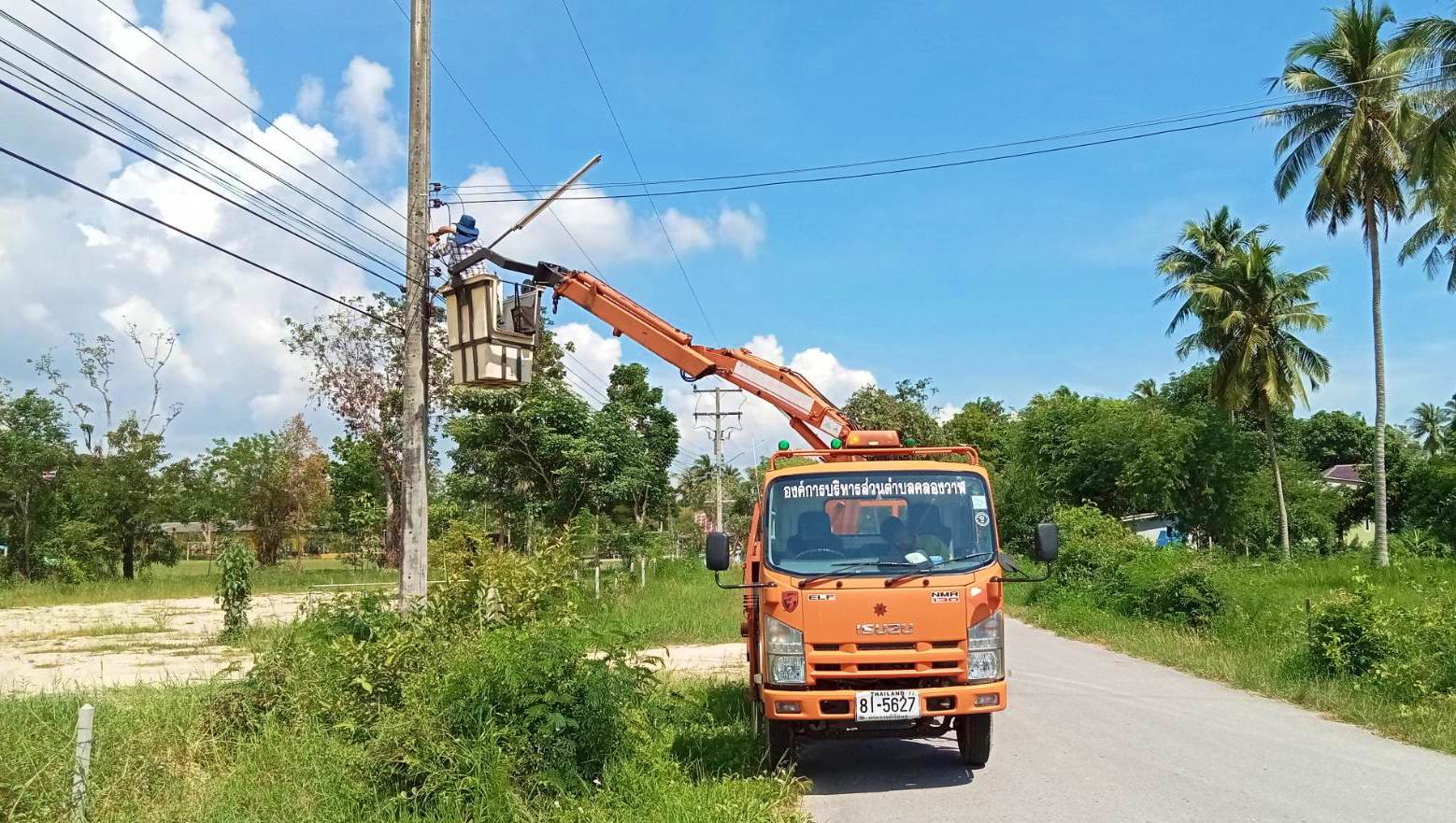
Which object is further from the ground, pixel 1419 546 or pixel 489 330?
pixel 489 330

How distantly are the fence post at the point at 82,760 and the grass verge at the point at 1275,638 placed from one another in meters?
10.1

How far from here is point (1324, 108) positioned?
2559 cm

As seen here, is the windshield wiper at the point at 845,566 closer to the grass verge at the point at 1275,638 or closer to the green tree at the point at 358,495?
the grass verge at the point at 1275,638

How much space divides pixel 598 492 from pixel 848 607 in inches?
728

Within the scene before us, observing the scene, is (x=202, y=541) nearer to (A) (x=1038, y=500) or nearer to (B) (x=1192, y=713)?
(A) (x=1038, y=500)

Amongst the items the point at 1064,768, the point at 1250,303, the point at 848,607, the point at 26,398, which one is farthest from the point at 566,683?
the point at 26,398

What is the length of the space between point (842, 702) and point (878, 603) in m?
0.74

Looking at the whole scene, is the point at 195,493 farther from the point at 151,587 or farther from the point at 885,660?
the point at 885,660

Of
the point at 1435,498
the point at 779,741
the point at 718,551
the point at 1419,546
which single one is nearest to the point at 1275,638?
the point at 779,741

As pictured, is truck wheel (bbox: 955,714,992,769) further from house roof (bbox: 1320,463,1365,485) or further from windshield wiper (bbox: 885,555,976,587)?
house roof (bbox: 1320,463,1365,485)

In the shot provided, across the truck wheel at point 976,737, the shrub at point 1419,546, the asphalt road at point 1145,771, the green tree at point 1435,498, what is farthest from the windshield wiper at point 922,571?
the green tree at point 1435,498

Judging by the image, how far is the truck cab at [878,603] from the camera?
6973 mm

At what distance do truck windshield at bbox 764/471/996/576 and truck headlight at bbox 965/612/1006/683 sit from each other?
49 cm

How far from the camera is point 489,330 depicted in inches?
419
